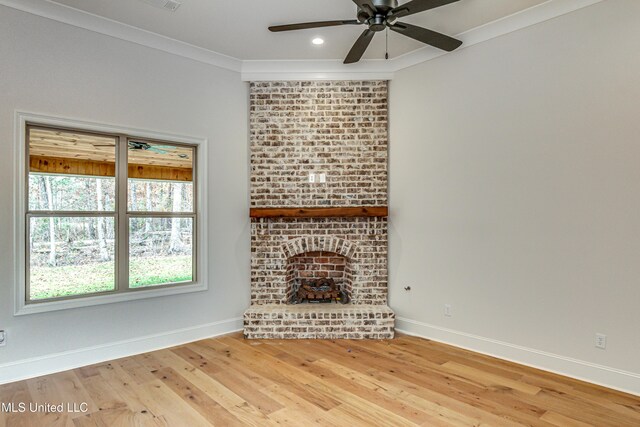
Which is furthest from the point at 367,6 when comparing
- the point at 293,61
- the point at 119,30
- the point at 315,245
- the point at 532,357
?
the point at 532,357

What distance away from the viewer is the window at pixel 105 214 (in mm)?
3248

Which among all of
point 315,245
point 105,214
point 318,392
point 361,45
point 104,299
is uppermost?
point 361,45

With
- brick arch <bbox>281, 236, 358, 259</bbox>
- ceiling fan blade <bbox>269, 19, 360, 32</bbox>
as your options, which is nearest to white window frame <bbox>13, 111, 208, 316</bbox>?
brick arch <bbox>281, 236, 358, 259</bbox>

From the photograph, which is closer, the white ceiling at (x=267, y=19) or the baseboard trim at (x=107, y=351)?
the baseboard trim at (x=107, y=351)

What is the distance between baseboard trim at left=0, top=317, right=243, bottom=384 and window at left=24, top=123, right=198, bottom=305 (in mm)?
485

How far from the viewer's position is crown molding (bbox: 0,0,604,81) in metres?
3.15

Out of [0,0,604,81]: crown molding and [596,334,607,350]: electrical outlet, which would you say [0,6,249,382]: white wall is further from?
[596,334,607,350]: electrical outlet

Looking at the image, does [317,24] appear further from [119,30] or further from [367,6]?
[119,30]

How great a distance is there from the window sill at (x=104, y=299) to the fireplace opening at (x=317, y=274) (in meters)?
1.09

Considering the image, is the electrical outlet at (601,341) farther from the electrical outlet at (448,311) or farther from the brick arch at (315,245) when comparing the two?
the brick arch at (315,245)

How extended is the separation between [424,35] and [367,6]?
2.08 feet

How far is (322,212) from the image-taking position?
4.32 metres

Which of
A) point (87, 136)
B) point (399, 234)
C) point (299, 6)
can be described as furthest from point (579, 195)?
point (87, 136)

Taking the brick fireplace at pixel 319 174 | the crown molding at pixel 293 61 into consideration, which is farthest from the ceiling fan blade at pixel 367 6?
the brick fireplace at pixel 319 174
